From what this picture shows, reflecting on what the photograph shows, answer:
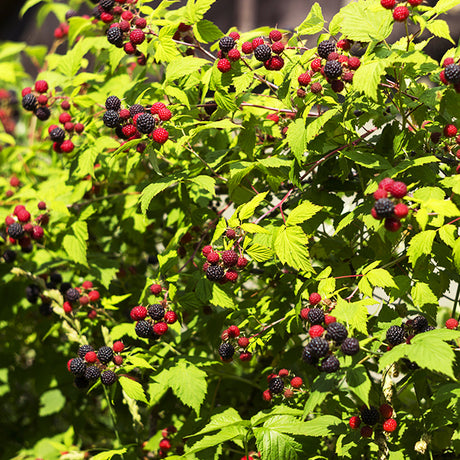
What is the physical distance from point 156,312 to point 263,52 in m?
1.15

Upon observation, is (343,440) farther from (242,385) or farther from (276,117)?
(276,117)

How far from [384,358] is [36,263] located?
2.27 meters

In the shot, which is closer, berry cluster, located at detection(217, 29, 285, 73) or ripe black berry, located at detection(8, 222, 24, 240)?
berry cluster, located at detection(217, 29, 285, 73)

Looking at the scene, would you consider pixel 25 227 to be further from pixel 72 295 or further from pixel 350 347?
pixel 350 347

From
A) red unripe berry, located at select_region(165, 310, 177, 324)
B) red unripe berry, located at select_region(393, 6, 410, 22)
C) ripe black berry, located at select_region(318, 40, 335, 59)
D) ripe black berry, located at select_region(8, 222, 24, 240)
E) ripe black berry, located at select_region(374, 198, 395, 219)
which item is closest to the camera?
ripe black berry, located at select_region(374, 198, 395, 219)

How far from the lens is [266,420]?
2.17m

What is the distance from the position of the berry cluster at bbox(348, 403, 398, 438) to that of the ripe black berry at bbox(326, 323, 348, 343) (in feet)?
1.31

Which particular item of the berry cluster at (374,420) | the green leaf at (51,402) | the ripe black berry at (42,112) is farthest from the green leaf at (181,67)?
the green leaf at (51,402)

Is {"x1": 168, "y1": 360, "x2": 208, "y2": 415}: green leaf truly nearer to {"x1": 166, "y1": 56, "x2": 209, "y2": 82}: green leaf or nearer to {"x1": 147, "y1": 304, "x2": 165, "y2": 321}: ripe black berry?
{"x1": 147, "y1": 304, "x2": 165, "y2": 321}: ripe black berry

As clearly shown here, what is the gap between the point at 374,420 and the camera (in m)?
1.95

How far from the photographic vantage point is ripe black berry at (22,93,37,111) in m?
2.81

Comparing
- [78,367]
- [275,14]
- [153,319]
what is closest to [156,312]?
[153,319]

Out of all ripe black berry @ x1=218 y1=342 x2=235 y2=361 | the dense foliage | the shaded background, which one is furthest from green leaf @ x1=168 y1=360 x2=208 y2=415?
the shaded background

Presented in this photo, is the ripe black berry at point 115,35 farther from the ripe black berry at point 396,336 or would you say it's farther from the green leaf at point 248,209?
the ripe black berry at point 396,336
